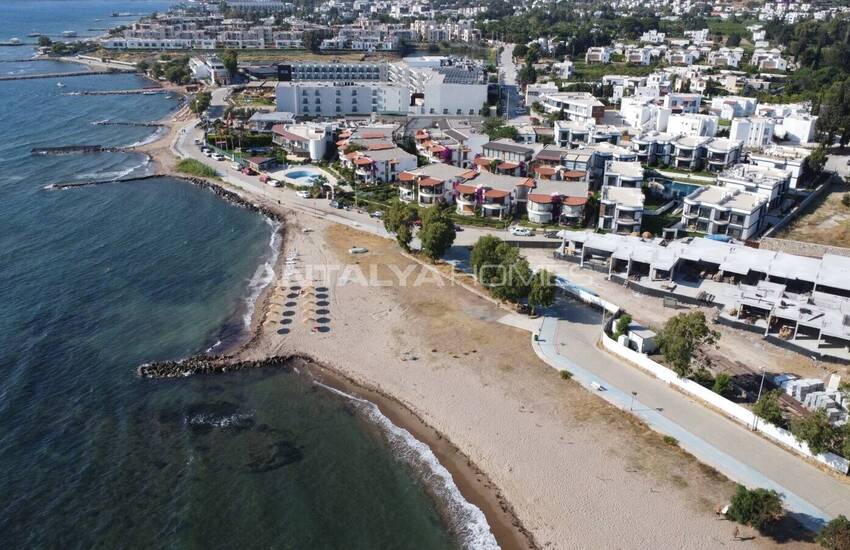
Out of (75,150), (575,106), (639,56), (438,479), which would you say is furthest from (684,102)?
(75,150)

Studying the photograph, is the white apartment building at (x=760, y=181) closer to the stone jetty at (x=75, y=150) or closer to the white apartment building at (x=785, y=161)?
the white apartment building at (x=785, y=161)

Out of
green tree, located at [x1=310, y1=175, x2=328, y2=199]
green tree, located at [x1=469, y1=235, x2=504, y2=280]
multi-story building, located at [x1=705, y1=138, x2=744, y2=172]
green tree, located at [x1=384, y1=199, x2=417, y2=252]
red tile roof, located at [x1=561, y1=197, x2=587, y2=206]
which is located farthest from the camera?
multi-story building, located at [x1=705, y1=138, x2=744, y2=172]

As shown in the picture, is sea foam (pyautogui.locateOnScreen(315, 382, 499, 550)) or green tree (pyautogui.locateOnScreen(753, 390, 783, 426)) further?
green tree (pyautogui.locateOnScreen(753, 390, 783, 426))

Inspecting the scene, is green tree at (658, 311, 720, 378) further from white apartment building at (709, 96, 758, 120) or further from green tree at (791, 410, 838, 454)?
white apartment building at (709, 96, 758, 120)

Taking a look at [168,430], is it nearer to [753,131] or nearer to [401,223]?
[401,223]

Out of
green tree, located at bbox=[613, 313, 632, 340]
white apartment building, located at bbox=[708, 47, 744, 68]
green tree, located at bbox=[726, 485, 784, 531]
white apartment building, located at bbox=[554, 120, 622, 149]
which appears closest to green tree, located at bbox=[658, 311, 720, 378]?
green tree, located at bbox=[613, 313, 632, 340]

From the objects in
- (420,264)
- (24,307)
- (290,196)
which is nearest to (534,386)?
(420,264)
